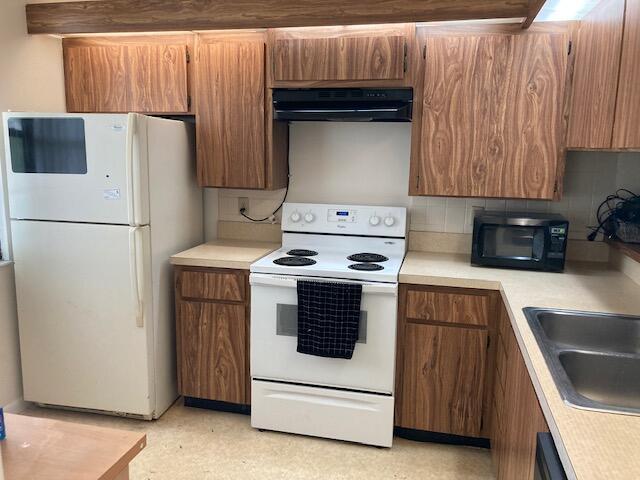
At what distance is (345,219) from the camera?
3.00 meters

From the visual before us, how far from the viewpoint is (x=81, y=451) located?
3.45 ft

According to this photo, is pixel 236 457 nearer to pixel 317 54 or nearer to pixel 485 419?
pixel 485 419

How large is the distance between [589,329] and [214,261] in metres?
1.75

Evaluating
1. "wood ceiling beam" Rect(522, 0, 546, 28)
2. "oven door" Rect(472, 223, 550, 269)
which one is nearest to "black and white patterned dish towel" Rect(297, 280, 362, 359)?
"oven door" Rect(472, 223, 550, 269)

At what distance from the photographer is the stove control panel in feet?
9.60

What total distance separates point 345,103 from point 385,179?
583 mm

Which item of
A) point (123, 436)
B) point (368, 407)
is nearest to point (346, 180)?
point (368, 407)

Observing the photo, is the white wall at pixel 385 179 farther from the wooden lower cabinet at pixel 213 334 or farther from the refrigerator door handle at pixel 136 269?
the refrigerator door handle at pixel 136 269

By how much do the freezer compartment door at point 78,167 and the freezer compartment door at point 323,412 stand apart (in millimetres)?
1106

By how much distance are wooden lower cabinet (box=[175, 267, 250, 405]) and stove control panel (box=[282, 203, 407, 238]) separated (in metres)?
0.55

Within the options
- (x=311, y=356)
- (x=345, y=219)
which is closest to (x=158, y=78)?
(x=345, y=219)

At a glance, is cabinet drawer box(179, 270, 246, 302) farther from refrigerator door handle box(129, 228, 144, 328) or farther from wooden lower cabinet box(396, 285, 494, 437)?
wooden lower cabinet box(396, 285, 494, 437)

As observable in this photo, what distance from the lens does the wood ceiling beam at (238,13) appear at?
7.73 feet

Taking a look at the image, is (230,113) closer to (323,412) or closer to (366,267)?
(366,267)
